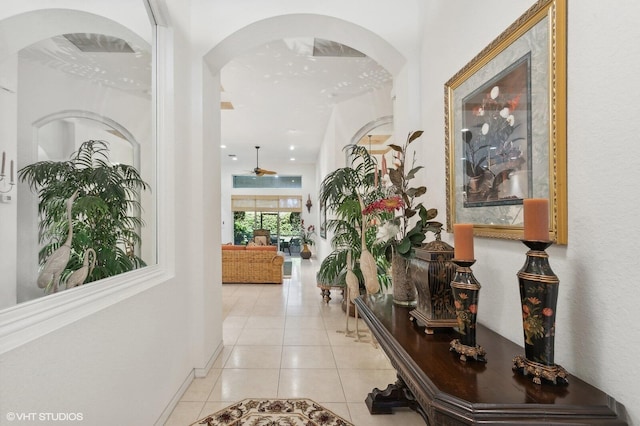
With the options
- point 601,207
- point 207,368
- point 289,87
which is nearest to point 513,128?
point 601,207

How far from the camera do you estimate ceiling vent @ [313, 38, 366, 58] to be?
348cm

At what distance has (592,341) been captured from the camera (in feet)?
3.09

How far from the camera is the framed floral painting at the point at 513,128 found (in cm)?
105

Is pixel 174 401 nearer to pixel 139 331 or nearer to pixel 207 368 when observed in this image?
pixel 207 368

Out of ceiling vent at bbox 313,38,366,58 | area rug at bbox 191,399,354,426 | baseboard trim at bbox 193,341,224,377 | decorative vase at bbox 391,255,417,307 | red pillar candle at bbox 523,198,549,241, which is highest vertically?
ceiling vent at bbox 313,38,366,58

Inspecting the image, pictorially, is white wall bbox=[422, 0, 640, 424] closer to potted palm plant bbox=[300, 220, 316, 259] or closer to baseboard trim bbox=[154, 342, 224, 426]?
baseboard trim bbox=[154, 342, 224, 426]

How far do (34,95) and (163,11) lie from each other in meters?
1.46

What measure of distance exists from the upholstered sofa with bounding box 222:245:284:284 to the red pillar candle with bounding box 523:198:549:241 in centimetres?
547

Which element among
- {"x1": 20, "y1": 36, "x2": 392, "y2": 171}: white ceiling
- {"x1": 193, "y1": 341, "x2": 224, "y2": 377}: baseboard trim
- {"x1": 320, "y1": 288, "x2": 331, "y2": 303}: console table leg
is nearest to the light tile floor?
{"x1": 193, "y1": 341, "x2": 224, "y2": 377}: baseboard trim

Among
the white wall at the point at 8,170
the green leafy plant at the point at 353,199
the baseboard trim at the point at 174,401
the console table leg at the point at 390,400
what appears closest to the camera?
the white wall at the point at 8,170

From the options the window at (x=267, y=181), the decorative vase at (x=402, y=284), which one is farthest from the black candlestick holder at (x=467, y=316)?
the window at (x=267, y=181)

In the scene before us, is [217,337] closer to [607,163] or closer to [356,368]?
[356,368]

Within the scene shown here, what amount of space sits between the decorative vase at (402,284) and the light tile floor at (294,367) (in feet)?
2.82

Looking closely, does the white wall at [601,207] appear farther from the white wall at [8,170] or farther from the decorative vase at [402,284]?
the white wall at [8,170]
